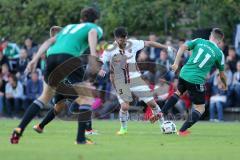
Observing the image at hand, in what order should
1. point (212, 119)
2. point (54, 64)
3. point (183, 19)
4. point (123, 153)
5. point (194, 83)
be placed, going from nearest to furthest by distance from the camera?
point (123, 153)
point (54, 64)
point (194, 83)
point (212, 119)
point (183, 19)

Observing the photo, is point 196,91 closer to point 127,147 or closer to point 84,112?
point 127,147

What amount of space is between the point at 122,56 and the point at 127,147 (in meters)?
4.68

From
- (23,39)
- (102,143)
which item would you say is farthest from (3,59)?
(102,143)

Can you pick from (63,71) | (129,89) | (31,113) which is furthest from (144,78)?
(31,113)

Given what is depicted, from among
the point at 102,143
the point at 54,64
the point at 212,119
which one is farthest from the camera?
the point at 212,119

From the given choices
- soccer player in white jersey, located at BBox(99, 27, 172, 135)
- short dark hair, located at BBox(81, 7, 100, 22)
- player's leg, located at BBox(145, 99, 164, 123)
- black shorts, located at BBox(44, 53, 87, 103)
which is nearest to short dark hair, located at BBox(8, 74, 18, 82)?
soccer player in white jersey, located at BBox(99, 27, 172, 135)

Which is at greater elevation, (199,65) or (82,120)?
(199,65)

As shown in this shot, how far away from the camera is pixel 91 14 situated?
13547 mm

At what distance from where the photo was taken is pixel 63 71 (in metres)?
14.0

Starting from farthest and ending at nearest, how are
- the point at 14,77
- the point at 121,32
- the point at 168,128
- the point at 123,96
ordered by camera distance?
the point at 14,77, the point at 123,96, the point at 168,128, the point at 121,32

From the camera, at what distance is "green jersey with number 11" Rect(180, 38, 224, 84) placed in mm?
17359

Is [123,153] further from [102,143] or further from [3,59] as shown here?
[3,59]

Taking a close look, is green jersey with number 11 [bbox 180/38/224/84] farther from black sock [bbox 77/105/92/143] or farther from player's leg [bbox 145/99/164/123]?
black sock [bbox 77/105/92/143]

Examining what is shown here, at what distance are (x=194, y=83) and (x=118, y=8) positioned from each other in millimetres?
14308
